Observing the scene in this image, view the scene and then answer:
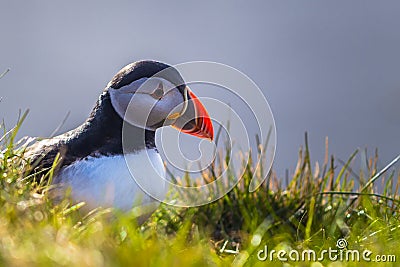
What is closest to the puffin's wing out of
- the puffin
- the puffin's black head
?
the puffin

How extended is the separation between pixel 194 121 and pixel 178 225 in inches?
27.2

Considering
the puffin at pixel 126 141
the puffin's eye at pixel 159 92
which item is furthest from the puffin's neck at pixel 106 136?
the puffin's eye at pixel 159 92

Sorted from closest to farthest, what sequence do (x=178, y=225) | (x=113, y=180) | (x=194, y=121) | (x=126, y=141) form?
(x=113, y=180), (x=126, y=141), (x=194, y=121), (x=178, y=225)

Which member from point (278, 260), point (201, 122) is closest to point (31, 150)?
point (201, 122)

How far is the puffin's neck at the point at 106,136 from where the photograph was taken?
316cm

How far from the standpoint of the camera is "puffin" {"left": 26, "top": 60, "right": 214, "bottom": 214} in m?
3.05

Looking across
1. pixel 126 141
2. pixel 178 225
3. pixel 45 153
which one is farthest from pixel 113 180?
pixel 178 225

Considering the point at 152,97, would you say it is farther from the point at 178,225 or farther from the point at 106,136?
the point at 178,225

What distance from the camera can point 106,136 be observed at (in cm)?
320

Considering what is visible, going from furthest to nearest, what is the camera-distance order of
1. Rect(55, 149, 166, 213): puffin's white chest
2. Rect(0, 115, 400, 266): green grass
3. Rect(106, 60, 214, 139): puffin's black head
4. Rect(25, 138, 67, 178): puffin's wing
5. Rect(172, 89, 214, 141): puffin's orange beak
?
Rect(172, 89, 214, 141): puffin's orange beak, Rect(106, 60, 214, 139): puffin's black head, Rect(25, 138, 67, 178): puffin's wing, Rect(55, 149, 166, 213): puffin's white chest, Rect(0, 115, 400, 266): green grass

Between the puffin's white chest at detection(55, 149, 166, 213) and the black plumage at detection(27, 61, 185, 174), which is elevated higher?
the black plumage at detection(27, 61, 185, 174)

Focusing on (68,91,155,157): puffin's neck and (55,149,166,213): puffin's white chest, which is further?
(68,91,155,157): puffin's neck

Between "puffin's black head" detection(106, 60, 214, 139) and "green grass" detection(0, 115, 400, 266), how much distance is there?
0.46 metres

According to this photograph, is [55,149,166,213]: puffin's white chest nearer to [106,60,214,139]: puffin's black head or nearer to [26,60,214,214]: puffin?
[26,60,214,214]: puffin
